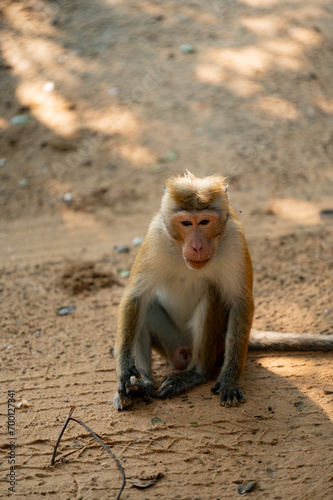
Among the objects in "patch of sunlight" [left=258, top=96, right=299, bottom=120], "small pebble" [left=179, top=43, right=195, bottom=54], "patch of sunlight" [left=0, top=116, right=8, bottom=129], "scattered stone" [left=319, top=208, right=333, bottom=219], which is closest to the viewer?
"scattered stone" [left=319, top=208, right=333, bottom=219]

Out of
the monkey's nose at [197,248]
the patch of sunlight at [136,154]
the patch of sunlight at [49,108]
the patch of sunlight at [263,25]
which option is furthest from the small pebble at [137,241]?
the patch of sunlight at [263,25]

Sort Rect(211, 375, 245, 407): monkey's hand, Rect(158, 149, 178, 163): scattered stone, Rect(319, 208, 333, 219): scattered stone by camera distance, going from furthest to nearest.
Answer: Rect(158, 149, 178, 163): scattered stone
Rect(319, 208, 333, 219): scattered stone
Rect(211, 375, 245, 407): monkey's hand

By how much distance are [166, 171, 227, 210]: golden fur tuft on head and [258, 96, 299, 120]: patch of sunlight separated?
17.5ft

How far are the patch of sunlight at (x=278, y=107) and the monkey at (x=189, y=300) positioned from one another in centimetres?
516

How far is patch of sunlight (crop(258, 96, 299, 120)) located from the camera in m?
8.80

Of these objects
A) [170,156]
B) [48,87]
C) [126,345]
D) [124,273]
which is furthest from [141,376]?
[48,87]

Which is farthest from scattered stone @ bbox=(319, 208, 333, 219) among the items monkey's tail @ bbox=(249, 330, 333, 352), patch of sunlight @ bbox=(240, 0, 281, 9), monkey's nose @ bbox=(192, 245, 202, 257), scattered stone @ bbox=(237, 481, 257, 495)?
patch of sunlight @ bbox=(240, 0, 281, 9)

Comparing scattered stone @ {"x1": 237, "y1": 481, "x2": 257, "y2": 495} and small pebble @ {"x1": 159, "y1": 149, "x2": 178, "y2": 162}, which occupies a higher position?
scattered stone @ {"x1": 237, "y1": 481, "x2": 257, "y2": 495}

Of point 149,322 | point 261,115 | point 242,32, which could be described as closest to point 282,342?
point 149,322

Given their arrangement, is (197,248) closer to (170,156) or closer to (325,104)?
(170,156)

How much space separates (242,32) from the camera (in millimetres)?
10211

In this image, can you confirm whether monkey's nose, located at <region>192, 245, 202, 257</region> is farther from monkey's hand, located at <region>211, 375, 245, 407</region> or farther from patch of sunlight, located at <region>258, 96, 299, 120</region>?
patch of sunlight, located at <region>258, 96, 299, 120</region>

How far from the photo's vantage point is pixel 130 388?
399cm

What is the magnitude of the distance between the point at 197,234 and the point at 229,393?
1198mm
